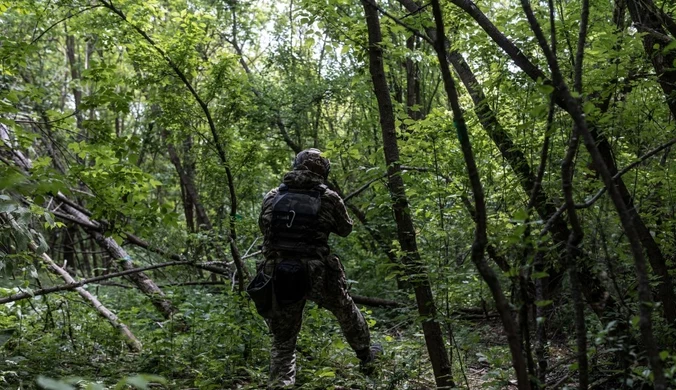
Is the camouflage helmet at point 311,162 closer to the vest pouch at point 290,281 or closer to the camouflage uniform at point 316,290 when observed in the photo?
the camouflage uniform at point 316,290

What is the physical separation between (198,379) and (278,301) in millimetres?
960

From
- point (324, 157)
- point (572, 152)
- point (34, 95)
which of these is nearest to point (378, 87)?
point (324, 157)

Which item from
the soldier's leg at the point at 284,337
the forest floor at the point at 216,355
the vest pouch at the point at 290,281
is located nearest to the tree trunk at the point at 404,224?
the forest floor at the point at 216,355

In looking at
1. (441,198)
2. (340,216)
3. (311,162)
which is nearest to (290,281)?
(340,216)

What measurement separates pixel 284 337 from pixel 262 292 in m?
0.45

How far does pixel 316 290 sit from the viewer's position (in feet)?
16.4

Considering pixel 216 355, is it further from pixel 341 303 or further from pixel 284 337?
pixel 341 303

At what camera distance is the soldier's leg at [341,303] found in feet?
16.5

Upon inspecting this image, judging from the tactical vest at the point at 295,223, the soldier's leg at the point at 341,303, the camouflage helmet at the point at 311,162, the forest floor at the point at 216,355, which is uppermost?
the camouflage helmet at the point at 311,162

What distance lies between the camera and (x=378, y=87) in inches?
179

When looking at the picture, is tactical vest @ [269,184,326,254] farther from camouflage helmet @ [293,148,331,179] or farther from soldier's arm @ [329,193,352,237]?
→ camouflage helmet @ [293,148,331,179]

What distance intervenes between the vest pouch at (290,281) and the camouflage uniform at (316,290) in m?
0.07

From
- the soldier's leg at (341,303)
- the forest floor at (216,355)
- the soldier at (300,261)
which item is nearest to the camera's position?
the forest floor at (216,355)

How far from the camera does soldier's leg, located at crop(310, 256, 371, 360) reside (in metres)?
5.04
